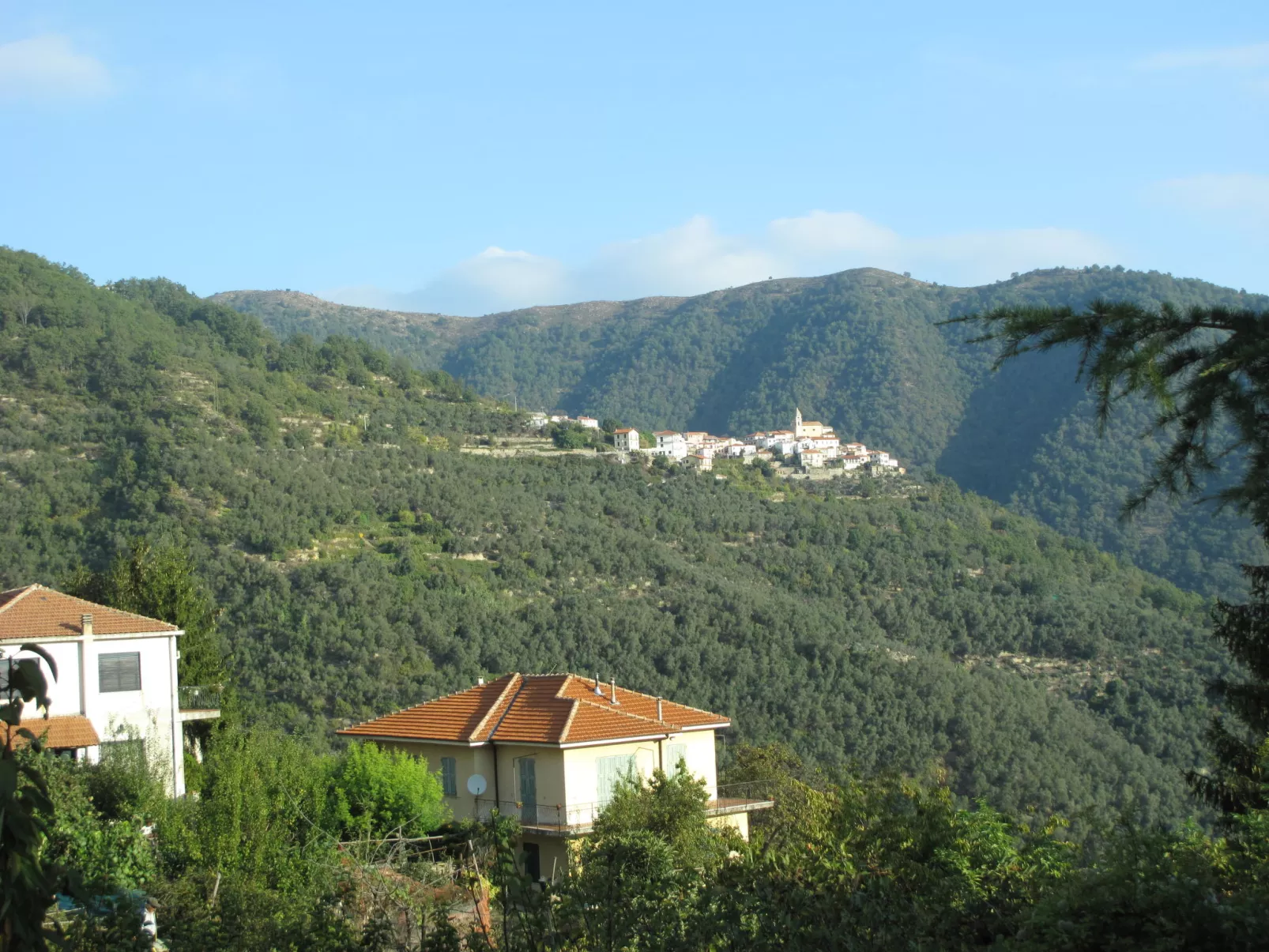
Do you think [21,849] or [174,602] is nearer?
[21,849]

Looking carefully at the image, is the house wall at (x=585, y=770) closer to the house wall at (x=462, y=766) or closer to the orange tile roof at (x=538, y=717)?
the orange tile roof at (x=538, y=717)

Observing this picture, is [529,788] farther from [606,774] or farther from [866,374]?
[866,374]

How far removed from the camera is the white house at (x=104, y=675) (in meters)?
20.3

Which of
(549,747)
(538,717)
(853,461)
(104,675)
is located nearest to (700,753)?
(538,717)

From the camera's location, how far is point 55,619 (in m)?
21.6

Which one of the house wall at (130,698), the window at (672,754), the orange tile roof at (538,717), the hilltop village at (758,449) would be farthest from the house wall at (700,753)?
the hilltop village at (758,449)

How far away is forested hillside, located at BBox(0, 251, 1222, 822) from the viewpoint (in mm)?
42125

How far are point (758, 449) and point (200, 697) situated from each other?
91.5 m

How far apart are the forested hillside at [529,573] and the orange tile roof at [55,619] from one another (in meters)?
A: 12.6

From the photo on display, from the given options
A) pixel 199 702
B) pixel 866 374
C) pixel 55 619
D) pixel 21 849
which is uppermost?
pixel 866 374

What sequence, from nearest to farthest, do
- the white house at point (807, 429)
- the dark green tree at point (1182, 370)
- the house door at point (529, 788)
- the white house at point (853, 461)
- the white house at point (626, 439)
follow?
the dark green tree at point (1182, 370)
the house door at point (529, 788)
the white house at point (626, 439)
the white house at point (853, 461)
the white house at point (807, 429)

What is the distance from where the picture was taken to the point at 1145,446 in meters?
95.8

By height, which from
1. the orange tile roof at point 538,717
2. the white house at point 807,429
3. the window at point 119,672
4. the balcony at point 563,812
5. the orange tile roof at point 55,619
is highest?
the white house at point 807,429

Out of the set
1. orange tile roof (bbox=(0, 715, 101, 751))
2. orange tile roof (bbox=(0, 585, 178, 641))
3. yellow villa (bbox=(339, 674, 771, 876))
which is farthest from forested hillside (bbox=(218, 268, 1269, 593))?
orange tile roof (bbox=(0, 715, 101, 751))
